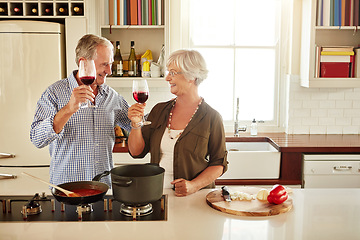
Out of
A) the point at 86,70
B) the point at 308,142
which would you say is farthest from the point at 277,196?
the point at 308,142

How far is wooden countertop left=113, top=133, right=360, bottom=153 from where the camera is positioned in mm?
3750

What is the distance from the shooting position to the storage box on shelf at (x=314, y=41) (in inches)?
159

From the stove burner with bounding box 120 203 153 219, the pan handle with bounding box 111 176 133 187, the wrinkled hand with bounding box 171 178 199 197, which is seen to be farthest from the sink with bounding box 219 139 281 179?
the pan handle with bounding box 111 176 133 187

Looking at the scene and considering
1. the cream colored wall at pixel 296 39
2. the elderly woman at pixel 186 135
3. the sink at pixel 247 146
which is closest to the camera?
the elderly woman at pixel 186 135

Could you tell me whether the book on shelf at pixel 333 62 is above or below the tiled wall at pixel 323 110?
above

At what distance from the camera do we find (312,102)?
14.7 feet

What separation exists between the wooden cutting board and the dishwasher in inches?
67.5

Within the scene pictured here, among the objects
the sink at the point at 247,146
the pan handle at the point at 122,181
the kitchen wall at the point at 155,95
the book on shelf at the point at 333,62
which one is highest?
the book on shelf at the point at 333,62

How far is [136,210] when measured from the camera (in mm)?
1900

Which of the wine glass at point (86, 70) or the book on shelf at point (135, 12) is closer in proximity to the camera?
the wine glass at point (86, 70)

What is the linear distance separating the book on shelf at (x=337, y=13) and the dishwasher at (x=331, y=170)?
1294mm

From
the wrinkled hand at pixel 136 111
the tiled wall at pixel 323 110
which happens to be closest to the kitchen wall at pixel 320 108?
the tiled wall at pixel 323 110

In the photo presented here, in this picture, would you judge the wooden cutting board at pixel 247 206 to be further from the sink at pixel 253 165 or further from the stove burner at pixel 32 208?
the sink at pixel 253 165

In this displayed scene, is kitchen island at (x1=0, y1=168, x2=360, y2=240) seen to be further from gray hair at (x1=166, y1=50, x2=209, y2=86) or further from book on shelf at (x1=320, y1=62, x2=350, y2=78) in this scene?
book on shelf at (x1=320, y1=62, x2=350, y2=78)
